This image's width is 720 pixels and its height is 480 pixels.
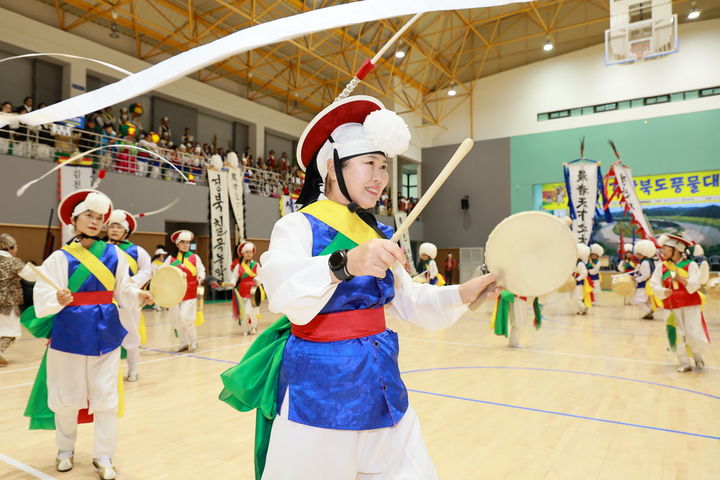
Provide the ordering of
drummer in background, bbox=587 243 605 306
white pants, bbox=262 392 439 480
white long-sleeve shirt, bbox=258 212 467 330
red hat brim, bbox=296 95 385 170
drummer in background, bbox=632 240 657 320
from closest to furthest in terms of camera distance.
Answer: white long-sleeve shirt, bbox=258 212 467 330 → white pants, bbox=262 392 439 480 → red hat brim, bbox=296 95 385 170 → drummer in background, bbox=632 240 657 320 → drummer in background, bbox=587 243 605 306

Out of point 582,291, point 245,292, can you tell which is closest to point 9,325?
point 245,292

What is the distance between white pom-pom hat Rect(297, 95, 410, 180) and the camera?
1.69 m

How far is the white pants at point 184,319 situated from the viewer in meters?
6.96

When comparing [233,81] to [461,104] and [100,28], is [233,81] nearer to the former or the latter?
[100,28]

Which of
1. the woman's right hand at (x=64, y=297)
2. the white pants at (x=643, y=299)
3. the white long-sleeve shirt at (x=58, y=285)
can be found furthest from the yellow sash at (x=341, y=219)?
the white pants at (x=643, y=299)

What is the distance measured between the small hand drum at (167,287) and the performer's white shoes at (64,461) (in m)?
1.87

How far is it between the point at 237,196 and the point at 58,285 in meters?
11.6

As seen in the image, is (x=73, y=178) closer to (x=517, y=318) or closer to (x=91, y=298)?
(x=91, y=298)

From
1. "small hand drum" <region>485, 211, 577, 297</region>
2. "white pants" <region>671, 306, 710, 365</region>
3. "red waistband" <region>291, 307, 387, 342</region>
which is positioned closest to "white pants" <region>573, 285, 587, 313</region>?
"white pants" <region>671, 306, 710, 365</region>

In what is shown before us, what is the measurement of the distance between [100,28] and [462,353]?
14.0m

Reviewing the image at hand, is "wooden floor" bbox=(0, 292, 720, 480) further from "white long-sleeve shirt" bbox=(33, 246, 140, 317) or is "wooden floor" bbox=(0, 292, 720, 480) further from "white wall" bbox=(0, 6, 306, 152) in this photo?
"white wall" bbox=(0, 6, 306, 152)

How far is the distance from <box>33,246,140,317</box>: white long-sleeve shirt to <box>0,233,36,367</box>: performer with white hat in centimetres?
371

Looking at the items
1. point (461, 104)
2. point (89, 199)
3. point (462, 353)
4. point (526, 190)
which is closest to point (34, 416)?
point (89, 199)

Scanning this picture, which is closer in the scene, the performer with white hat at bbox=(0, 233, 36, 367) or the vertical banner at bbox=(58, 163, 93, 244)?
the performer with white hat at bbox=(0, 233, 36, 367)
